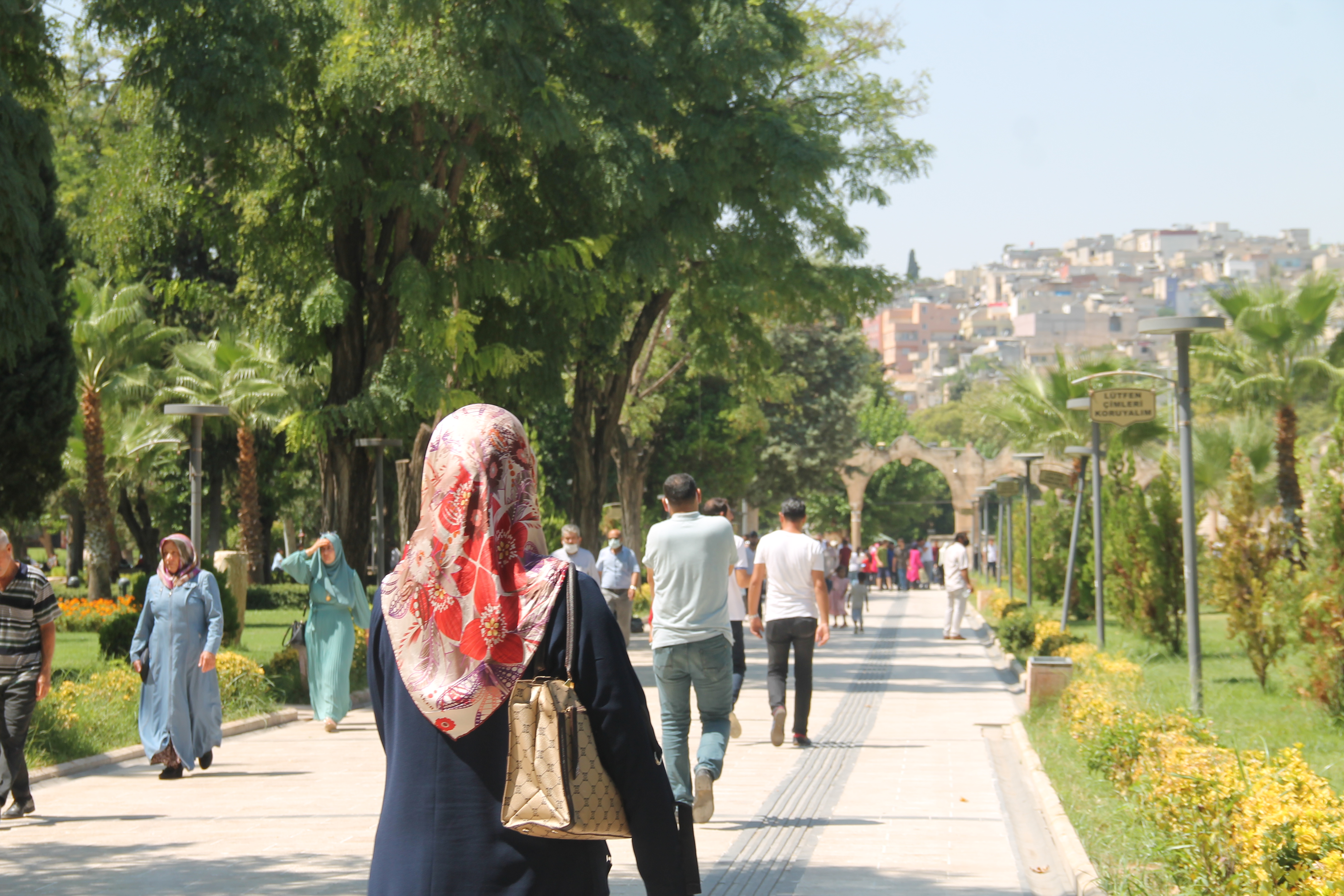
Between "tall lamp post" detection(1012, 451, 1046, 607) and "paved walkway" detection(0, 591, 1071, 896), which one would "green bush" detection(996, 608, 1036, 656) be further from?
"paved walkway" detection(0, 591, 1071, 896)

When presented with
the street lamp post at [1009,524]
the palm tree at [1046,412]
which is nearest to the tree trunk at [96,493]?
the palm tree at [1046,412]

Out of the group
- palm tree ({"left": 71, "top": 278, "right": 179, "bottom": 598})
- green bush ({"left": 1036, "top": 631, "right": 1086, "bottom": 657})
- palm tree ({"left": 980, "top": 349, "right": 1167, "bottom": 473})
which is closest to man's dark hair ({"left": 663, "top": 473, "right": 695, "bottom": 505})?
green bush ({"left": 1036, "top": 631, "right": 1086, "bottom": 657})

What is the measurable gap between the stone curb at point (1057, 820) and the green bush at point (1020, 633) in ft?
18.5

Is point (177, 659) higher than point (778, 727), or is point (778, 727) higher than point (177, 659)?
point (177, 659)

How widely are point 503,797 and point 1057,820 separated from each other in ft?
19.5

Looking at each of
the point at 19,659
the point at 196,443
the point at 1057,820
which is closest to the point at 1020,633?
the point at 196,443

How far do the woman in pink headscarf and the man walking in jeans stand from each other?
479 cm

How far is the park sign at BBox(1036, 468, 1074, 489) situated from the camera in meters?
20.5

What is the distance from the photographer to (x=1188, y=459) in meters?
10.8

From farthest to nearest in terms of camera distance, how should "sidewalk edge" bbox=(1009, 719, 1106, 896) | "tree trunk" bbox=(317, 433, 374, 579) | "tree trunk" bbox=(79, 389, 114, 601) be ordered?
"tree trunk" bbox=(79, 389, 114, 601)
"tree trunk" bbox=(317, 433, 374, 579)
"sidewalk edge" bbox=(1009, 719, 1106, 896)

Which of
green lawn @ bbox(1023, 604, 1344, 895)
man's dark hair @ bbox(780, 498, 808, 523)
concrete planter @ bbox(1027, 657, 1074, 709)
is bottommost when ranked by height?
green lawn @ bbox(1023, 604, 1344, 895)

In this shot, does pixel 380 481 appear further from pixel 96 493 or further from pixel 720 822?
pixel 96 493

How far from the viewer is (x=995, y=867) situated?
7152 millimetres

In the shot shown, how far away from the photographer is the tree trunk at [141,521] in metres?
41.9
